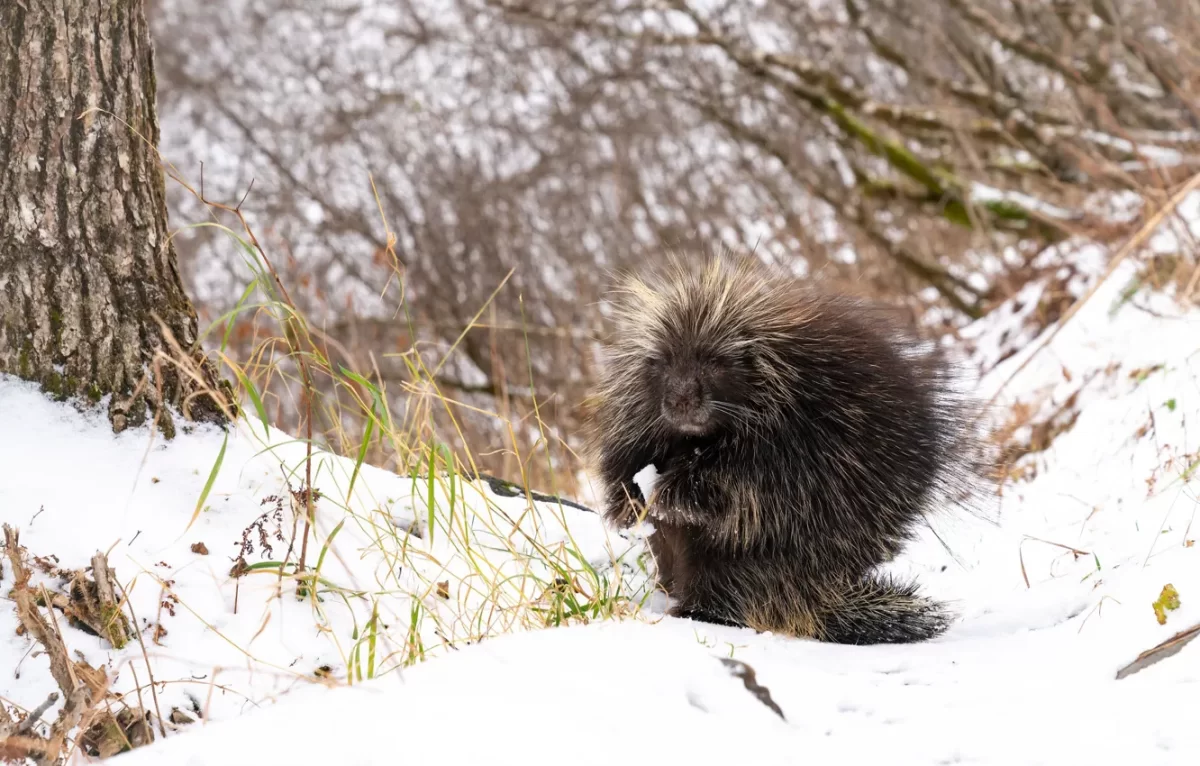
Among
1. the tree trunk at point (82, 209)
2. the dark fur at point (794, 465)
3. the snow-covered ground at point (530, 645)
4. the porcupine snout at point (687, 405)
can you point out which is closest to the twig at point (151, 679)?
the snow-covered ground at point (530, 645)

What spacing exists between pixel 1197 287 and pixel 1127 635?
3.48 metres

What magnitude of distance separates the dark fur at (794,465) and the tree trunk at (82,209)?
4.41ft

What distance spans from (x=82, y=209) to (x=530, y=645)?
1.68 metres

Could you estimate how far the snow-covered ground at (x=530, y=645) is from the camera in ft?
5.42

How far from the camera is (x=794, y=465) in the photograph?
2697mm

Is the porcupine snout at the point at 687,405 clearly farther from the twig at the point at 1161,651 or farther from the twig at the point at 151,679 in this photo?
the twig at the point at 151,679

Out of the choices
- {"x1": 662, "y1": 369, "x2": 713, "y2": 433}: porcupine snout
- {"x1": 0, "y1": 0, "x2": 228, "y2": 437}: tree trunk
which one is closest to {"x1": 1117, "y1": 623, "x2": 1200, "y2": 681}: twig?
{"x1": 662, "y1": 369, "x2": 713, "y2": 433}: porcupine snout

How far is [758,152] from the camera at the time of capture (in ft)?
31.6

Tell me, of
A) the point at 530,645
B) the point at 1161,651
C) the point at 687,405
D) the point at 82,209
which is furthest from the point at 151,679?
the point at 1161,651

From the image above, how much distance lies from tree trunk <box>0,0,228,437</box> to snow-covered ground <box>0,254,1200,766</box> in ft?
0.42

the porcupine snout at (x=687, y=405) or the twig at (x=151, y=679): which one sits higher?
the porcupine snout at (x=687, y=405)

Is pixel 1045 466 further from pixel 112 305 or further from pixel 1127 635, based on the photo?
pixel 112 305

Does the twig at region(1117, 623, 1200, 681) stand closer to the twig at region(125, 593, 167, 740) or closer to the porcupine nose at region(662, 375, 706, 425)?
the porcupine nose at region(662, 375, 706, 425)

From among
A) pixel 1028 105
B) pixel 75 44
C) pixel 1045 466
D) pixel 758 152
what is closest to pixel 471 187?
A: pixel 758 152
